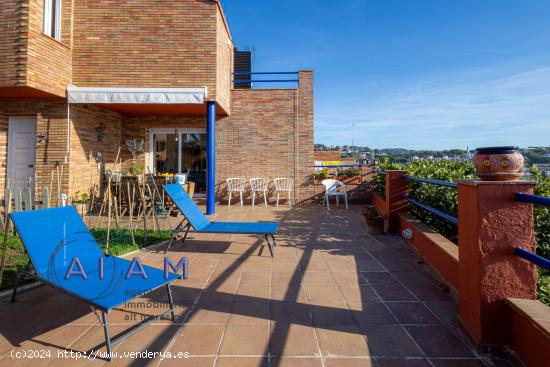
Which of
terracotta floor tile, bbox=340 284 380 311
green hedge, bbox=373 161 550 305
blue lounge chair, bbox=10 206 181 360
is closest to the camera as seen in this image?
blue lounge chair, bbox=10 206 181 360

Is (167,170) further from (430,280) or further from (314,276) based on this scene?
(430,280)

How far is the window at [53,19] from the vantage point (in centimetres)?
711

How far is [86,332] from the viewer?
89.0 inches

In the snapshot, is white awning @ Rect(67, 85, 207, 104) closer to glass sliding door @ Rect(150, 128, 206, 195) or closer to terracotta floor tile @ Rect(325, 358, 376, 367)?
glass sliding door @ Rect(150, 128, 206, 195)

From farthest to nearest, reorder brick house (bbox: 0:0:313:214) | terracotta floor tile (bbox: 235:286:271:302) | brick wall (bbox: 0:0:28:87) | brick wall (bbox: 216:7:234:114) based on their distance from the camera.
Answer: brick wall (bbox: 216:7:234:114), brick house (bbox: 0:0:313:214), brick wall (bbox: 0:0:28:87), terracotta floor tile (bbox: 235:286:271:302)

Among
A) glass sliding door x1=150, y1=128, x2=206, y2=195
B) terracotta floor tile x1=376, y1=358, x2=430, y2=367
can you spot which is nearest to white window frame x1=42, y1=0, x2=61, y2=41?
glass sliding door x1=150, y1=128, x2=206, y2=195

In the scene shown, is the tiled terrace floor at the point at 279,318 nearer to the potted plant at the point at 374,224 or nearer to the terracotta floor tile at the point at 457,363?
the terracotta floor tile at the point at 457,363

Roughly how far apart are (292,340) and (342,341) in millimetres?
351

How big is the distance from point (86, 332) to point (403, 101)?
19.7 m

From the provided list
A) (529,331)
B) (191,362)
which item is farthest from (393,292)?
(191,362)

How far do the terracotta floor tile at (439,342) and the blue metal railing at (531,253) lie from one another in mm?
720

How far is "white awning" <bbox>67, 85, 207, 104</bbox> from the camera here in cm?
721

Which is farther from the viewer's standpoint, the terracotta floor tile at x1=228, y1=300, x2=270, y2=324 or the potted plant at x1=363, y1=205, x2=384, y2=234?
the potted plant at x1=363, y1=205, x2=384, y2=234

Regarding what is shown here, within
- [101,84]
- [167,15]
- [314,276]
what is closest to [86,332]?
[314,276]
